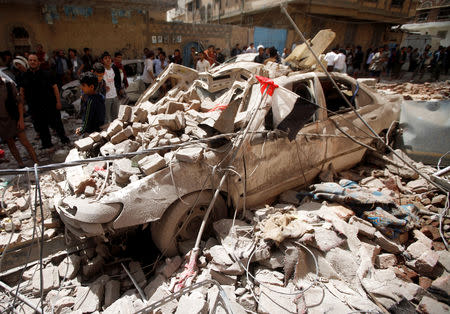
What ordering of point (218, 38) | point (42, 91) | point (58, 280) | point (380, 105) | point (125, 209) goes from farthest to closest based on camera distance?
1. point (218, 38)
2. point (42, 91)
3. point (380, 105)
4. point (58, 280)
5. point (125, 209)

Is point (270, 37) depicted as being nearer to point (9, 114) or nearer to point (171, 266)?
point (9, 114)

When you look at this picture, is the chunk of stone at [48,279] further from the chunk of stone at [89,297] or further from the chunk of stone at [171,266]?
the chunk of stone at [171,266]

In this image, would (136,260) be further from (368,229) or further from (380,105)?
(380,105)

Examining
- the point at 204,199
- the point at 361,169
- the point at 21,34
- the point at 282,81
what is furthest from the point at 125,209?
the point at 21,34

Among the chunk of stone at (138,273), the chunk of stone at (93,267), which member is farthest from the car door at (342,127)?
the chunk of stone at (93,267)

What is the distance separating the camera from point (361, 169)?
4.73 metres

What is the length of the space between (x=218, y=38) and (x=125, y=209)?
14.9 metres

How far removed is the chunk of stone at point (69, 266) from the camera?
109 inches

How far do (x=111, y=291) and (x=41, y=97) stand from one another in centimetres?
462

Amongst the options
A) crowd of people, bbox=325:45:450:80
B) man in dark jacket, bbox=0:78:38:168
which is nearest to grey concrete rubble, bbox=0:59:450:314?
man in dark jacket, bbox=0:78:38:168

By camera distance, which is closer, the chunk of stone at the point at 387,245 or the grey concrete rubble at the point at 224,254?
the grey concrete rubble at the point at 224,254

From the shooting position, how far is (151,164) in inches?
101

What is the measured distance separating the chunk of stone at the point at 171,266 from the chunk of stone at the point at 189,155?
43.1 inches

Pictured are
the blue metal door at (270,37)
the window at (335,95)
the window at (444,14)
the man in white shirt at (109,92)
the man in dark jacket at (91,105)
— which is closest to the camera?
the man in dark jacket at (91,105)
